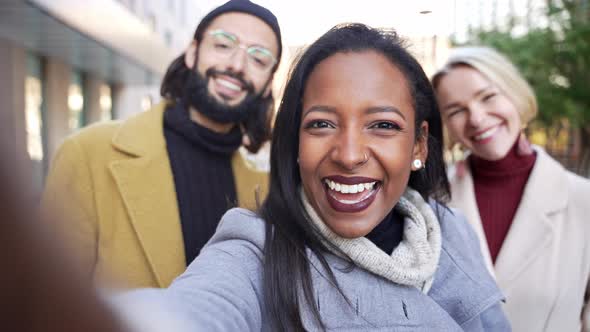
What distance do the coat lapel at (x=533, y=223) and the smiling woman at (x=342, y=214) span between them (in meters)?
0.95

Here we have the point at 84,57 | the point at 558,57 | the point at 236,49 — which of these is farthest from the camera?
the point at 558,57

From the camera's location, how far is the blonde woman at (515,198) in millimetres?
2539

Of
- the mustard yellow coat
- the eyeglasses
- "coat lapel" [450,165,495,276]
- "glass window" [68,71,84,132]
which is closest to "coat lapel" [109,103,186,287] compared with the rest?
the mustard yellow coat

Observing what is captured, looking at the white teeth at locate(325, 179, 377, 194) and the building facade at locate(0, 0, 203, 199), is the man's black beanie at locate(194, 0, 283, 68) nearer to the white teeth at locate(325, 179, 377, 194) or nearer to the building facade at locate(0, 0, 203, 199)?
the white teeth at locate(325, 179, 377, 194)

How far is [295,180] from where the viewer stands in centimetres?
175

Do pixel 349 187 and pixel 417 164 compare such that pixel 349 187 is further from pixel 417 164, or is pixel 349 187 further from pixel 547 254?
pixel 547 254

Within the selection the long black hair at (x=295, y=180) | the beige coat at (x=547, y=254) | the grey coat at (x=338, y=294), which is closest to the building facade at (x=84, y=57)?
the beige coat at (x=547, y=254)

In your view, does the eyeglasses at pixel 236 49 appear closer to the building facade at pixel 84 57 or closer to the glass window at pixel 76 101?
the building facade at pixel 84 57

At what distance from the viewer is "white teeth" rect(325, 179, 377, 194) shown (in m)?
1.55

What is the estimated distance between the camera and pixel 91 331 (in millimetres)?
520

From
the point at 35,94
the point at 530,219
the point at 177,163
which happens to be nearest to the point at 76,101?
the point at 35,94

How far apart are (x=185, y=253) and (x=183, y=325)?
1.51m

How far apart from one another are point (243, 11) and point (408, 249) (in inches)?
52.8

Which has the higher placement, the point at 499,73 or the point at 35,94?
the point at 499,73
